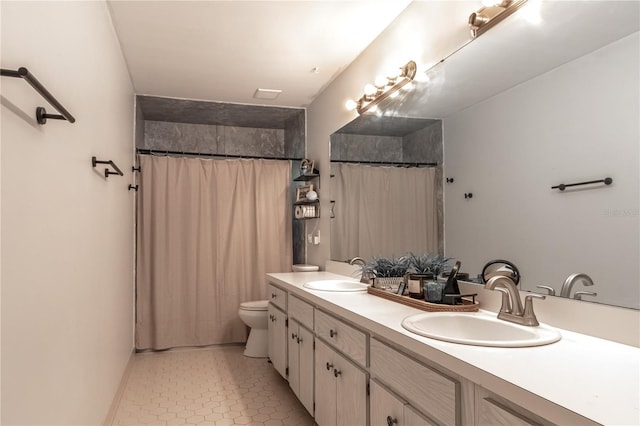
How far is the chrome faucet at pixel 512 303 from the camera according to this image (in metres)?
1.53

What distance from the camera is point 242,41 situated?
2.91m

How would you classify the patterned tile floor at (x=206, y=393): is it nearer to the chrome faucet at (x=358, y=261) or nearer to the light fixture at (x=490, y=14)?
the chrome faucet at (x=358, y=261)

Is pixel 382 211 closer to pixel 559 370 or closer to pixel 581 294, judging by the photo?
pixel 581 294

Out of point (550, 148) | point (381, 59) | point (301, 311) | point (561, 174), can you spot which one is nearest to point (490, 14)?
point (550, 148)

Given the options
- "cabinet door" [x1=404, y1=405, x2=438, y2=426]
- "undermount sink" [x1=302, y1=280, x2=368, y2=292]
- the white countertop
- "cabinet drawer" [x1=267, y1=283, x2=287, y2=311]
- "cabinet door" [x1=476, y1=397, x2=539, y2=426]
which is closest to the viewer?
the white countertop

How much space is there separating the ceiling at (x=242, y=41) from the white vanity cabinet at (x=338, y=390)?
73.3 inches

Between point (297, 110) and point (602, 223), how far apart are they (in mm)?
3501

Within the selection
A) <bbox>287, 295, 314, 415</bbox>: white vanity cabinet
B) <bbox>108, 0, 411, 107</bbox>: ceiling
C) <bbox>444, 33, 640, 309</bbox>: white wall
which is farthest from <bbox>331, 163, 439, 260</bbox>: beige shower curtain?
<bbox>108, 0, 411, 107</bbox>: ceiling

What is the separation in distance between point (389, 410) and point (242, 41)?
2.39 metres

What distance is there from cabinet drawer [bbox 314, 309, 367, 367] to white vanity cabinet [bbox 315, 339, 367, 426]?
4 cm

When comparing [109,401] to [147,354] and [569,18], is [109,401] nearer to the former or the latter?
[147,354]

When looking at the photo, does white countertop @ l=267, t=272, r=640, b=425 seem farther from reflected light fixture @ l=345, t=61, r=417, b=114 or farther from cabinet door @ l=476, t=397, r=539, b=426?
reflected light fixture @ l=345, t=61, r=417, b=114

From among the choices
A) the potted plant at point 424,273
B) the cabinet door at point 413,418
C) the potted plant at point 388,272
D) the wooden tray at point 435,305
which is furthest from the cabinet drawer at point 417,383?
the potted plant at point 388,272

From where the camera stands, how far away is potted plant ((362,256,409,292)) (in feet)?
7.96
